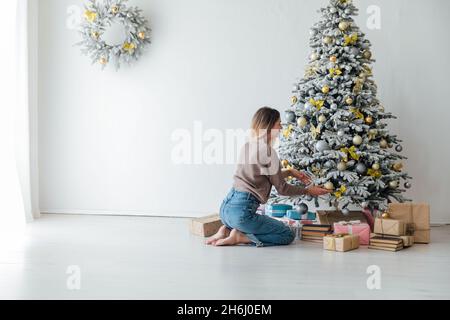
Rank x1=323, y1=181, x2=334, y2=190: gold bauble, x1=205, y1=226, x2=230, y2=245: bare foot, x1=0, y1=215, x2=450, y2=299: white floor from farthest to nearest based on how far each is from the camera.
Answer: x1=323, y1=181, x2=334, y2=190: gold bauble < x1=205, y1=226, x2=230, y2=245: bare foot < x1=0, y1=215, x2=450, y2=299: white floor

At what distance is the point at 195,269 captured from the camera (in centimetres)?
304

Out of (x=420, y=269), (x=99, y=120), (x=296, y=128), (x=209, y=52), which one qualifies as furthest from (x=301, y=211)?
(x=99, y=120)

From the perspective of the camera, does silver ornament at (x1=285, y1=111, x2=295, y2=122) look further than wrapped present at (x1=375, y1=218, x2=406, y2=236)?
Yes

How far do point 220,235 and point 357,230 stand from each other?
0.93 meters

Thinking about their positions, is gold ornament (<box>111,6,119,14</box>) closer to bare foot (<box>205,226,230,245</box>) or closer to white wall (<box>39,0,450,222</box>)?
white wall (<box>39,0,450,222</box>)

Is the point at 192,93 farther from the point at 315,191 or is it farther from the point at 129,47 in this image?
the point at 315,191

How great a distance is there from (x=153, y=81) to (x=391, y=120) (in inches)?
84.2


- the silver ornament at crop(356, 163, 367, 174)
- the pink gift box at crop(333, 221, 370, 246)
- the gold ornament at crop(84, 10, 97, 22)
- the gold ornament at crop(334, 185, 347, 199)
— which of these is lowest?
the pink gift box at crop(333, 221, 370, 246)

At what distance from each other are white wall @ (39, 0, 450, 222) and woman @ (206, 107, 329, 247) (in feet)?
3.94

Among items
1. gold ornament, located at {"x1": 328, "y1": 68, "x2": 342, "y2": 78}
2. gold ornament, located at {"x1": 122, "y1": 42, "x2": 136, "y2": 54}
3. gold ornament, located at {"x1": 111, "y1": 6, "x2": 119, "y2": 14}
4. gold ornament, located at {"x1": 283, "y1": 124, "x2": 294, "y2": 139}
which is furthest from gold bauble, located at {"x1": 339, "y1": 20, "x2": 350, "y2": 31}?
gold ornament, located at {"x1": 111, "y1": 6, "x2": 119, "y2": 14}

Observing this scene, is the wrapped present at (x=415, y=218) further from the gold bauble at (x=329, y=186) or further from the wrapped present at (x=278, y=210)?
the wrapped present at (x=278, y=210)

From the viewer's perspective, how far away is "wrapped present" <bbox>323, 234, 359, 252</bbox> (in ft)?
11.6

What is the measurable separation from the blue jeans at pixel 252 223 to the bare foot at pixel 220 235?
10 centimetres
